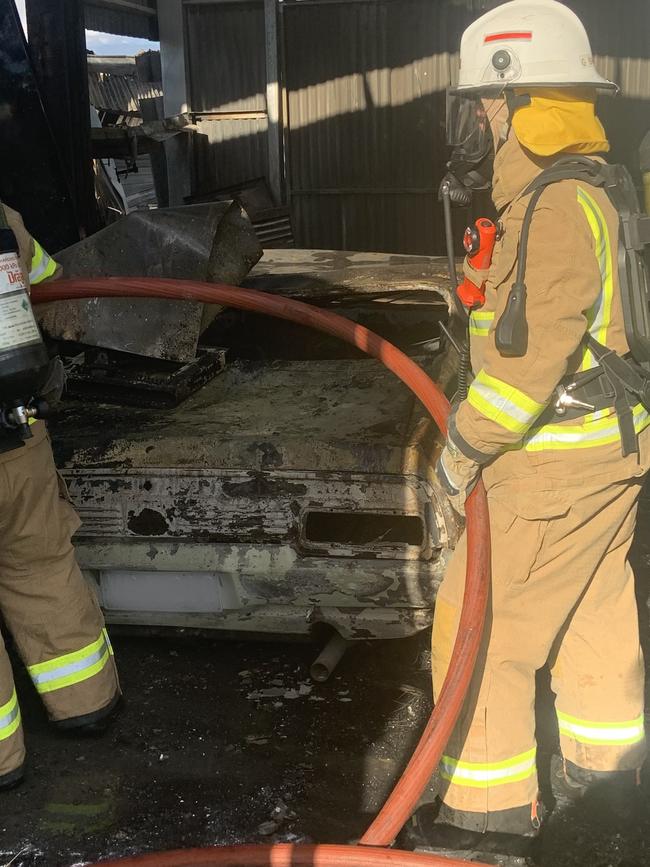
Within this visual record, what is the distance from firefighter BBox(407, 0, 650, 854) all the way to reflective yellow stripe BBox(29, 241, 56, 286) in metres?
1.45

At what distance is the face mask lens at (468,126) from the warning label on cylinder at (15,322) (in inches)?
48.2

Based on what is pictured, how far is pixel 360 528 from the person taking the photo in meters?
3.22

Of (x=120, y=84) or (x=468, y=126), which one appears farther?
(x=120, y=84)

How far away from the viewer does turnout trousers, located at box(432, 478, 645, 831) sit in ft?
8.10

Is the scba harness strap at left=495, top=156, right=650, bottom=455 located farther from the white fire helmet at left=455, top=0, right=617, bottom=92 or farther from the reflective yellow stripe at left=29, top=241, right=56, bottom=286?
the reflective yellow stripe at left=29, top=241, right=56, bottom=286

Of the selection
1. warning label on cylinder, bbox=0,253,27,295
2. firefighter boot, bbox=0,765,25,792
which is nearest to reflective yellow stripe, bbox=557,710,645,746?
firefighter boot, bbox=0,765,25,792

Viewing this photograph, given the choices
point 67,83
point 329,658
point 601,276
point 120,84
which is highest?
point 120,84

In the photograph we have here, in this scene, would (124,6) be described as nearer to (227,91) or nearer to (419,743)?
(227,91)

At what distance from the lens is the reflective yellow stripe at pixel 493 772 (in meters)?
2.53

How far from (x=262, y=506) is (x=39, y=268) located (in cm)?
109

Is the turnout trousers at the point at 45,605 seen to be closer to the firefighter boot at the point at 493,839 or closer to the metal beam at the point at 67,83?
the firefighter boot at the point at 493,839

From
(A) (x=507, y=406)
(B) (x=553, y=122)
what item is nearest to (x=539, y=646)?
(A) (x=507, y=406)

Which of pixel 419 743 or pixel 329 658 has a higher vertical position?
pixel 419 743

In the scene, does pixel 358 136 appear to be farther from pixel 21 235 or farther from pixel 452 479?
pixel 452 479
